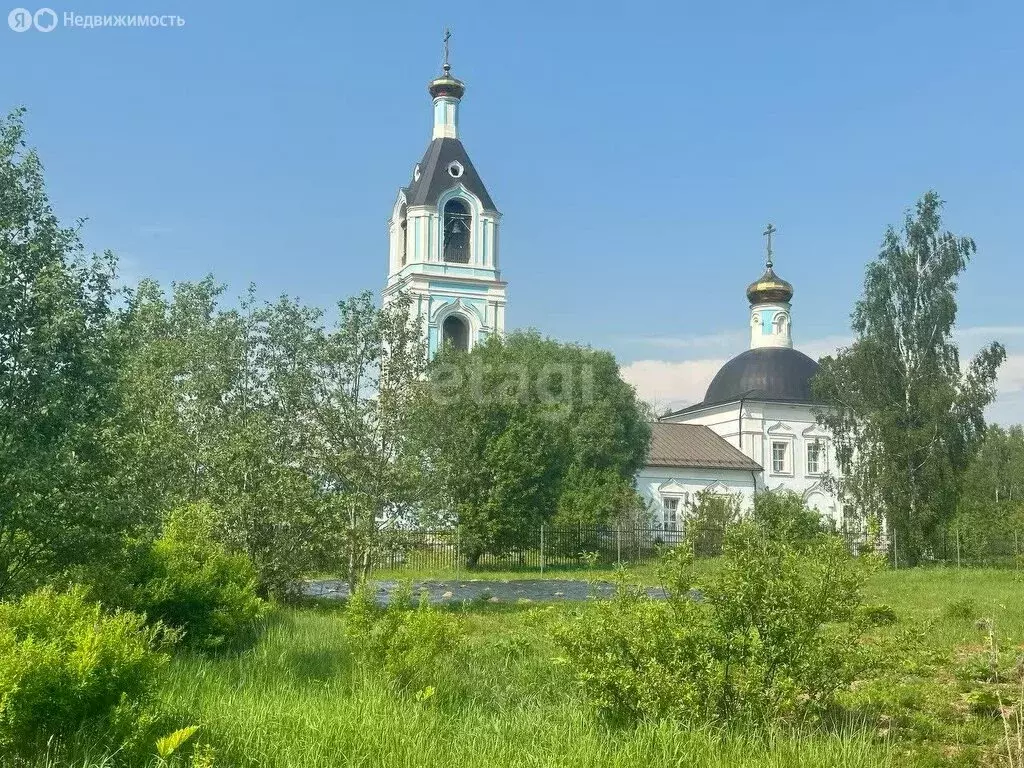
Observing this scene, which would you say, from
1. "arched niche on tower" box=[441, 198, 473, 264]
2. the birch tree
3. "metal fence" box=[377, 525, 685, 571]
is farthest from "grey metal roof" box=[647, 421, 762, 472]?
the birch tree

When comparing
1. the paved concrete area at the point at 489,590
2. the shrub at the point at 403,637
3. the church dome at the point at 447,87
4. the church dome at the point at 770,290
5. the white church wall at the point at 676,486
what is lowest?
the paved concrete area at the point at 489,590

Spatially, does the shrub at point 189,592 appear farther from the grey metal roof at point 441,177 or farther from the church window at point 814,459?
the church window at point 814,459

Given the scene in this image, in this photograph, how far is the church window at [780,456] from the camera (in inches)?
1956

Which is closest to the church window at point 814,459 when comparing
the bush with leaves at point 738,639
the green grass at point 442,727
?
the green grass at point 442,727

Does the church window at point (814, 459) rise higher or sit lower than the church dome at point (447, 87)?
lower

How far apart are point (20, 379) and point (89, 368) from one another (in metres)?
0.48

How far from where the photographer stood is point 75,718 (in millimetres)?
5250

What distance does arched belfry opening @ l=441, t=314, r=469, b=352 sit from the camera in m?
Result: 43.1

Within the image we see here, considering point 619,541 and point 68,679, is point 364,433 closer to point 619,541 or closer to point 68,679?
point 68,679

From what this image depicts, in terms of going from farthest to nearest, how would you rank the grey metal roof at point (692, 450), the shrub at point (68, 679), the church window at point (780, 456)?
the church window at point (780, 456)
the grey metal roof at point (692, 450)
the shrub at point (68, 679)

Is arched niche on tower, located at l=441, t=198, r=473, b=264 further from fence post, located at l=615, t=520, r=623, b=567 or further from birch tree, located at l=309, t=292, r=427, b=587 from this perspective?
birch tree, located at l=309, t=292, r=427, b=587

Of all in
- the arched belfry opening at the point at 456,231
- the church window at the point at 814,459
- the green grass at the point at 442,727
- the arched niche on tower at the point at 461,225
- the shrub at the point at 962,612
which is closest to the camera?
the green grass at the point at 442,727

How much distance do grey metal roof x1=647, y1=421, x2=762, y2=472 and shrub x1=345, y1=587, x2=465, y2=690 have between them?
128 feet

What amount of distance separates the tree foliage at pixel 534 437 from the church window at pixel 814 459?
15526 millimetres
